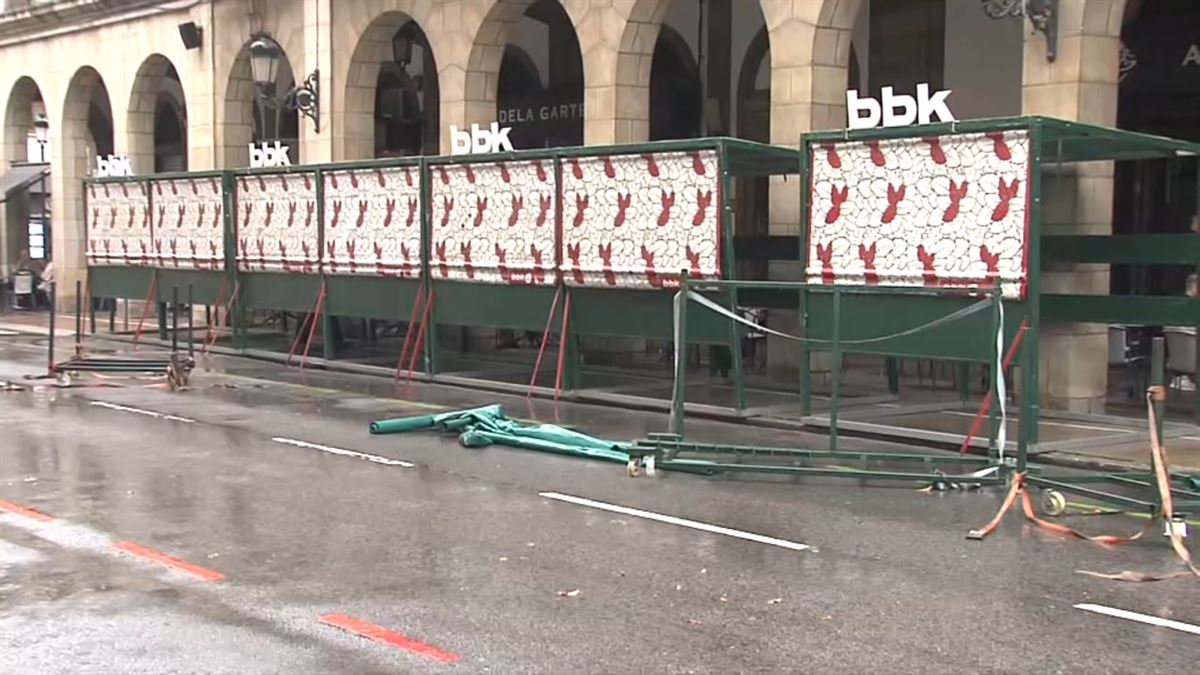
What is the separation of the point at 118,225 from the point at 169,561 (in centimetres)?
1847

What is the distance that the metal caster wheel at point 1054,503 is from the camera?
30.0ft

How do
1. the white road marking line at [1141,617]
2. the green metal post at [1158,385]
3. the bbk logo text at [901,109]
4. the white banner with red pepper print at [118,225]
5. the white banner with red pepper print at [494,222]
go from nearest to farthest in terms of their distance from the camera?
the white road marking line at [1141,617] → the green metal post at [1158,385] → the bbk logo text at [901,109] → the white banner with red pepper print at [494,222] → the white banner with red pepper print at [118,225]

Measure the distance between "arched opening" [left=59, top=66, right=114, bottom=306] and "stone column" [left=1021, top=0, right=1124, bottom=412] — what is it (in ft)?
86.3

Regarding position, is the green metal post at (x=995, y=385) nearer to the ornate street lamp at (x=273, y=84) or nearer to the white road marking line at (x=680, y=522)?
the white road marking line at (x=680, y=522)

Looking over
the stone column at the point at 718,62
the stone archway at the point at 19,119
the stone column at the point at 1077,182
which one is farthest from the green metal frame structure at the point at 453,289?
the stone archway at the point at 19,119

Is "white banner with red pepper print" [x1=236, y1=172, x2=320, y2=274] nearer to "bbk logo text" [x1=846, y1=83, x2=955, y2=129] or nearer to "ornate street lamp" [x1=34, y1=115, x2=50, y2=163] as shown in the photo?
"bbk logo text" [x1=846, y1=83, x2=955, y2=129]

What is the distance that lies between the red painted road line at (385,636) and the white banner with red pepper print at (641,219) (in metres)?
8.38

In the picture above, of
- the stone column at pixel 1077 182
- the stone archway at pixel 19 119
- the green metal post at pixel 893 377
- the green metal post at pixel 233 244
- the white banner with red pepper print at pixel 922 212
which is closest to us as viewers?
the white banner with red pepper print at pixel 922 212

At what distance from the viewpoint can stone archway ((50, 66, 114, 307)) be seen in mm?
33281

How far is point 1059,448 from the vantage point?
451 inches

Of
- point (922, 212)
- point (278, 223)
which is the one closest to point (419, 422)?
point (922, 212)

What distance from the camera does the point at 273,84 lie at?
938 inches

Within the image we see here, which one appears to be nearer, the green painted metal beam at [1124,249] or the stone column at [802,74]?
the green painted metal beam at [1124,249]

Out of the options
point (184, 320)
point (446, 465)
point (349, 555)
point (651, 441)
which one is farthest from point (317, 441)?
point (184, 320)
